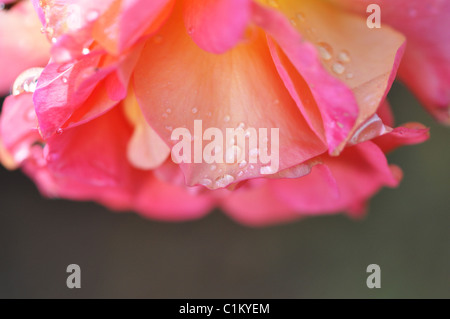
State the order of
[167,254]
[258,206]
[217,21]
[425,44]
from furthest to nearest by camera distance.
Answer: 1. [167,254]
2. [258,206]
3. [425,44]
4. [217,21]

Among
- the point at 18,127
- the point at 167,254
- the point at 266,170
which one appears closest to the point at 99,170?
the point at 18,127

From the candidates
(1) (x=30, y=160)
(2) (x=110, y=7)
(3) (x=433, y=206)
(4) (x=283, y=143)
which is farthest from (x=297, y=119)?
(3) (x=433, y=206)

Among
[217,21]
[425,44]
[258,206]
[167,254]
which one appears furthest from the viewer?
[167,254]

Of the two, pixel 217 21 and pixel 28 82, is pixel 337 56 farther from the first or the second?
pixel 28 82

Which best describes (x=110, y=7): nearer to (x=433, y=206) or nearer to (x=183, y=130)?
(x=183, y=130)

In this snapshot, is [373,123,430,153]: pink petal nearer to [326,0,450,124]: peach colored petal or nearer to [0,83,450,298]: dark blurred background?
[326,0,450,124]: peach colored petal

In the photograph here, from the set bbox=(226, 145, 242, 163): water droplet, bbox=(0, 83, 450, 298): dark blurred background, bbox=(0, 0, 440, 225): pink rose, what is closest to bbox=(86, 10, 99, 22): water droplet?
bbox=(0, 0, 440, 225): pink rose
